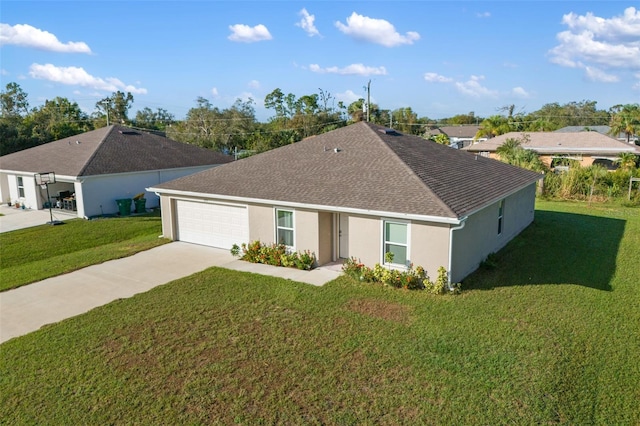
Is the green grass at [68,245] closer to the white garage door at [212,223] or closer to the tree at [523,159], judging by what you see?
the white garage door at [212,223]

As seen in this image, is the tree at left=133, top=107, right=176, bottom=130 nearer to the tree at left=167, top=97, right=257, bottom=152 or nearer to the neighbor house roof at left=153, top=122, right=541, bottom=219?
the tree at left=167, top=97, right=257, bottom=152

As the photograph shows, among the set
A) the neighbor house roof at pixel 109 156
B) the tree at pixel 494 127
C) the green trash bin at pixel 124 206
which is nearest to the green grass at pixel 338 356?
the green trash bin at pixel 124 206

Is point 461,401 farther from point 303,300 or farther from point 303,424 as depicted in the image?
point 303,300

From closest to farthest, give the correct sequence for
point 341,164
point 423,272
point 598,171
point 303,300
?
point 303,300 < point 423,272 < point 341,164 < point 598,171

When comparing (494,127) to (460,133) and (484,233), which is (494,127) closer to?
(460,133)

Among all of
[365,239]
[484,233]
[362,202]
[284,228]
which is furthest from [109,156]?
[484,233]

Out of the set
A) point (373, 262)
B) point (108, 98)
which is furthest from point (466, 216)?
point (108, 98)
